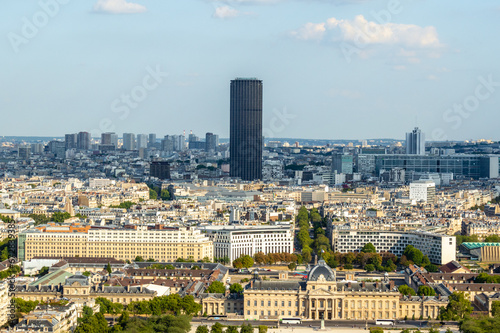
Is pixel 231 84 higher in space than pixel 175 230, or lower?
higher

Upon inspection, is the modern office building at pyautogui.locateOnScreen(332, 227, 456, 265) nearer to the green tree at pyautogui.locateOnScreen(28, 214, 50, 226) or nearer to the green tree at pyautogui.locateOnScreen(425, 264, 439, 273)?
the green tree at pyautogui.locateOnScreen(425, 264, 439, 273)

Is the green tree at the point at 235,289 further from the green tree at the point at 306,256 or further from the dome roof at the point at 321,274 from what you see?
the green tree at the point at 306,256

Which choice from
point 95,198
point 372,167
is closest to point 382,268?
point 95,198

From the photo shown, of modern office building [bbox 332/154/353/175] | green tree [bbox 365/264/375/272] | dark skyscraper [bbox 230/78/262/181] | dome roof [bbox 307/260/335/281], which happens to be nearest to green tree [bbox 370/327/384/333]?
dome roof [bbox 307/260/335/281]

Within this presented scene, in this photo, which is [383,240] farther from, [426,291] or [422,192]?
[422,192]

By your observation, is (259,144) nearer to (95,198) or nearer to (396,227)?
(95,198)
